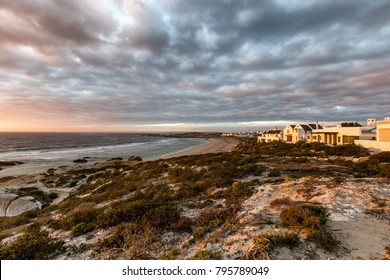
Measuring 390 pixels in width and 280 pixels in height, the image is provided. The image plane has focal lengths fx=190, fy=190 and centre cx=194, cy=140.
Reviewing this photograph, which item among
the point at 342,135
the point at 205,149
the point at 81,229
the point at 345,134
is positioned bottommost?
the point at 205,149

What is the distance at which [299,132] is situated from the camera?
5019cm

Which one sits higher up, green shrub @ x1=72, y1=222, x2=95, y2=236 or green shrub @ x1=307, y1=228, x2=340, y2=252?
green shrub @ x1=307, y1=228, x2=340, y2=252

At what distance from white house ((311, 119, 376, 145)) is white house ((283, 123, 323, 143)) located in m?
6.01

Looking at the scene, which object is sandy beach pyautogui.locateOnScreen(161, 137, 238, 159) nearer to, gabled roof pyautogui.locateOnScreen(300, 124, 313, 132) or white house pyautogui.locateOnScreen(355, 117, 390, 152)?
gabled roof pyautogui.locateOnScreen(300, 124, 313, 132)

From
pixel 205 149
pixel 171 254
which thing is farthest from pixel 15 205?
pixel 205 149

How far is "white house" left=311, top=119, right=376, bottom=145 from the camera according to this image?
3241cm

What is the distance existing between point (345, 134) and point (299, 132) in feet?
48.9

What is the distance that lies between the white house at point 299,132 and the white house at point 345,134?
601cm

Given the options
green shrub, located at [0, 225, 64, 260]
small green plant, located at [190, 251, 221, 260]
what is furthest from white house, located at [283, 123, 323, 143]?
green shrub, located at [0, 225, 64, 260]

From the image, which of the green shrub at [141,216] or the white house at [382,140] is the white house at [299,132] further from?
the green shrub at [141,216]

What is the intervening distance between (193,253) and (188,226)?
4.64 feet

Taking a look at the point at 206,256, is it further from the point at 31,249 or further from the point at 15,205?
the point at 15,205

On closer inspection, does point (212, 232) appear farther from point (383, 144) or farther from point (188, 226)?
point (383, 144)
